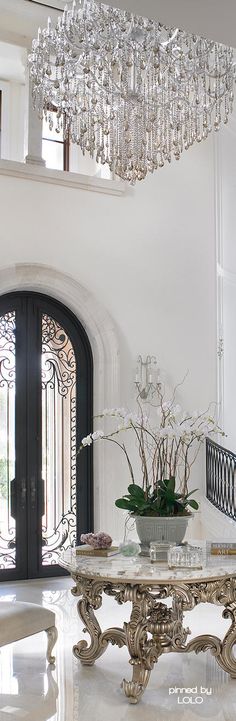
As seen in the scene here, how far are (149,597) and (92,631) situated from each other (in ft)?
2.01

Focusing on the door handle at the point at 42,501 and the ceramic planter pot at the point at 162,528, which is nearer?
the ceramic planter pot at the point at 162,528

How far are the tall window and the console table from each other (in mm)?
5272

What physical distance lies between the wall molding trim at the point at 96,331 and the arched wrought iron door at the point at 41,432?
4.2 inches

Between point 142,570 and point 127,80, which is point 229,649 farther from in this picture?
point 127,80

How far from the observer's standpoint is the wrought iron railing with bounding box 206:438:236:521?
26.3ft

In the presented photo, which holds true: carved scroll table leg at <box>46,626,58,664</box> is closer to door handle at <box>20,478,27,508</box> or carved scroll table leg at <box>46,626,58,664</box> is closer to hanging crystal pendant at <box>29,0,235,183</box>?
door handle at <box>20,478,27,508</box>

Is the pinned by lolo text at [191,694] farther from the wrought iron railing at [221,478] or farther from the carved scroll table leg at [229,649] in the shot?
the wrought iron railing at [221,478]

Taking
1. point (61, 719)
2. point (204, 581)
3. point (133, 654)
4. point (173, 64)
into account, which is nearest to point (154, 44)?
point (173, 64)

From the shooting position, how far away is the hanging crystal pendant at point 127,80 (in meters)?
5.15

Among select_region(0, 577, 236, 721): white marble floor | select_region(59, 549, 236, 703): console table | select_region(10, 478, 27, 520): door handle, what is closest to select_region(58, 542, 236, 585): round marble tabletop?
select_region(59, 549, 236, 703): console table

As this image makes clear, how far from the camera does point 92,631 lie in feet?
15.4

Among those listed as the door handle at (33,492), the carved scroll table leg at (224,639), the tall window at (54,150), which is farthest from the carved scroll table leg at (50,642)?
the tall window at (54,150)

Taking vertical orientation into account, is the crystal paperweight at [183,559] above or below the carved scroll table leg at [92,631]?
above

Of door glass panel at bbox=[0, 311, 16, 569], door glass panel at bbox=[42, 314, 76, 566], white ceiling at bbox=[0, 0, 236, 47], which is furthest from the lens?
door glass panel at bbox=[42, 314, 76, 566]
